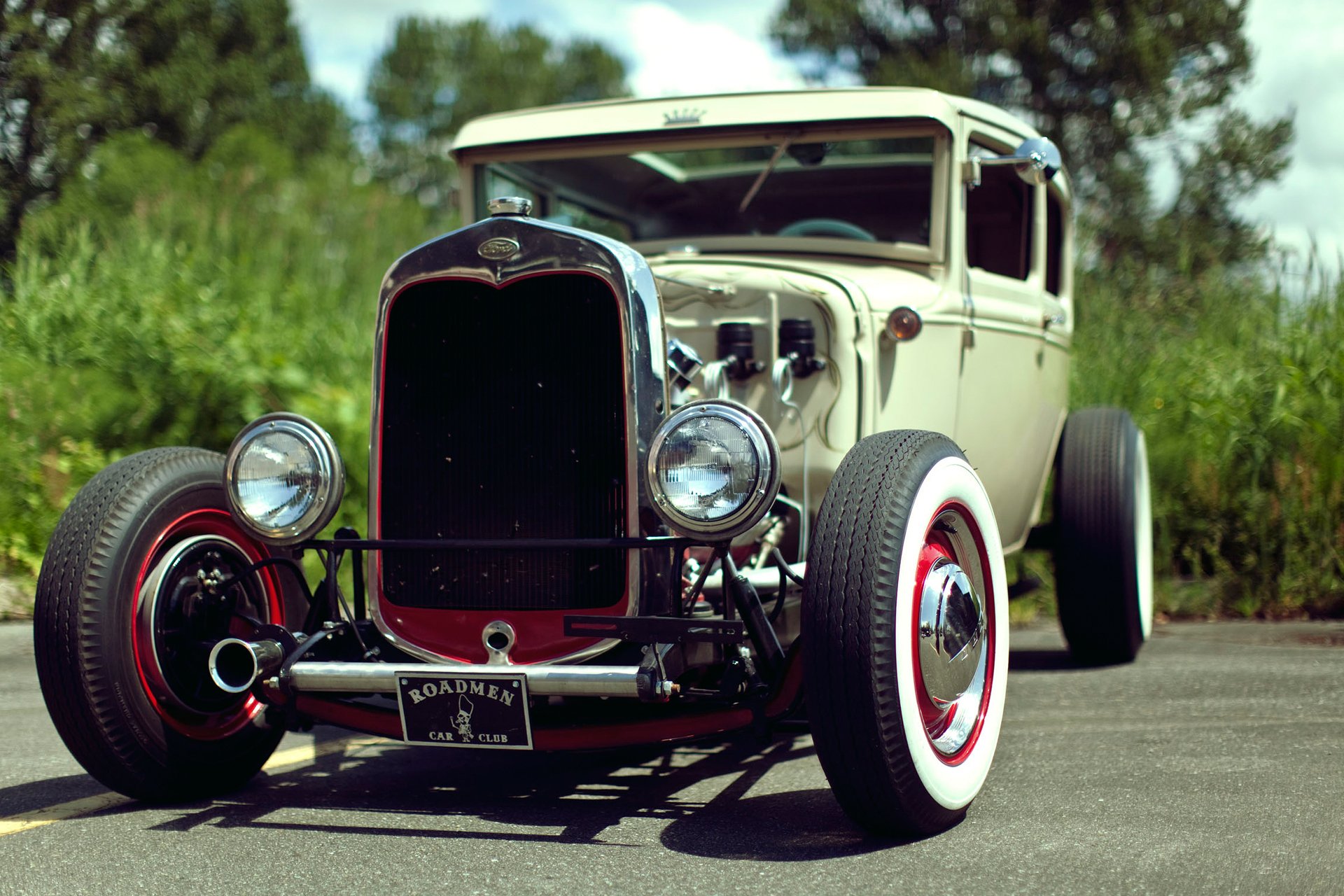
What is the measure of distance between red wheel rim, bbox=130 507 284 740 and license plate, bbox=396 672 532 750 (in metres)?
0.63

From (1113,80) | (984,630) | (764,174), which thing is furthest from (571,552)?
(1113,80)

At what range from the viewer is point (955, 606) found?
299 cm

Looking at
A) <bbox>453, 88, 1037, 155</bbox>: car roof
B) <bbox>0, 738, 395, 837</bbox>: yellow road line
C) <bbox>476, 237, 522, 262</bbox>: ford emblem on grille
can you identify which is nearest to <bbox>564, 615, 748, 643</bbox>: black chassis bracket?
<bbox>476, 237, 522, 262</bbox>: ford emblem on grille

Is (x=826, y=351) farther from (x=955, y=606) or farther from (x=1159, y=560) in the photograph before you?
(x=1159, y=560)

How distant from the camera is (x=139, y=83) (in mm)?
23562

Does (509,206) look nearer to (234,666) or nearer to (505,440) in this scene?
(505,440)

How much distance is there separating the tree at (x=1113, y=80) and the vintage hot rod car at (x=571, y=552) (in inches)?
733

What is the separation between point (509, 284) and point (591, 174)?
184 cm

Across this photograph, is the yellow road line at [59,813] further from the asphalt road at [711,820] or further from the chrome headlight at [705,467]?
Result: the chrome headlight at [705,467]

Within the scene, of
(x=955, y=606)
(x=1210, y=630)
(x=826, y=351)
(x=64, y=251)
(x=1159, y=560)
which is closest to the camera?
(x=955, y=606)

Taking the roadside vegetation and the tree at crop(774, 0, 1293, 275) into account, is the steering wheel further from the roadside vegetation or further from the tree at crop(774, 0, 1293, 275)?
the tree at crop(774, 0, 1293, 275)

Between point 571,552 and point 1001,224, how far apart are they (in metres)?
2.62

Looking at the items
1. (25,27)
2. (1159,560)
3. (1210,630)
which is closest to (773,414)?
(1210,630)

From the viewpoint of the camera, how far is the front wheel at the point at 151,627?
2996mm
